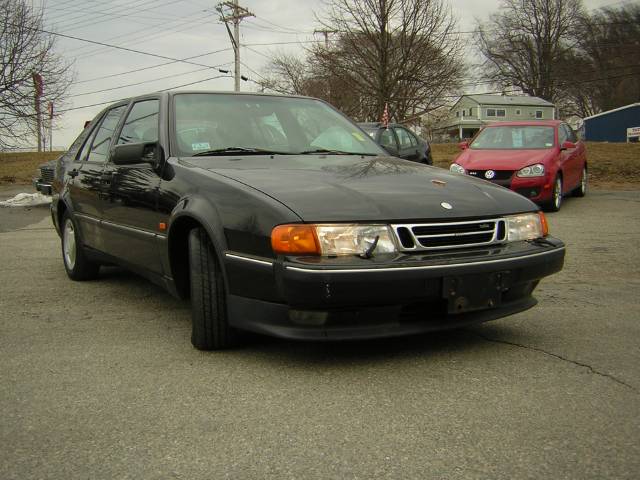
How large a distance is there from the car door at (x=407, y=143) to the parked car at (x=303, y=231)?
9.32m

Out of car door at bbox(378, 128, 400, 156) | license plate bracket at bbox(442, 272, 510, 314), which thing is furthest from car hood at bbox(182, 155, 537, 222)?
car door at bbox(378, 128, 400, 156)

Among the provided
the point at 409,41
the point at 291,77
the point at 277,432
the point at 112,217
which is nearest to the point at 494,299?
the point at 277,432

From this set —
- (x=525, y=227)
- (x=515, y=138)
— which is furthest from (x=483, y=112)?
(x=525, y=227)

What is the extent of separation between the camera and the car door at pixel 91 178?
5.09 metres

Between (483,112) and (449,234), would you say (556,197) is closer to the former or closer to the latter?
(449,234)

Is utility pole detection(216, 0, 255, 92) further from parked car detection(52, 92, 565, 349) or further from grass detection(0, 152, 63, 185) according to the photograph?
parked car detection(52, 92, 565, 349)

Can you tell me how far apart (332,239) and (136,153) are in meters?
1.64

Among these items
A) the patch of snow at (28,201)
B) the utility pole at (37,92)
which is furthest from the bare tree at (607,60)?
the patch of snow at (28,201)

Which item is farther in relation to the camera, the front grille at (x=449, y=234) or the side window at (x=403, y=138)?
the side window at (x=403, y=138)

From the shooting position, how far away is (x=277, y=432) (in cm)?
255

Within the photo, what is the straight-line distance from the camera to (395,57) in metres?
30.8

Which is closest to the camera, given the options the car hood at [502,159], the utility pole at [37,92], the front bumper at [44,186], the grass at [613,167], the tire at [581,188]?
the car hood at [502,159]

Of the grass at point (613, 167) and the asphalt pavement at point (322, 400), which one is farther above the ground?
the grass at point (613, 167)

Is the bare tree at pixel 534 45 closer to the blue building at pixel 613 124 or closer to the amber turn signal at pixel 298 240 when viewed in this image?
the blue building at pixel 613 124
